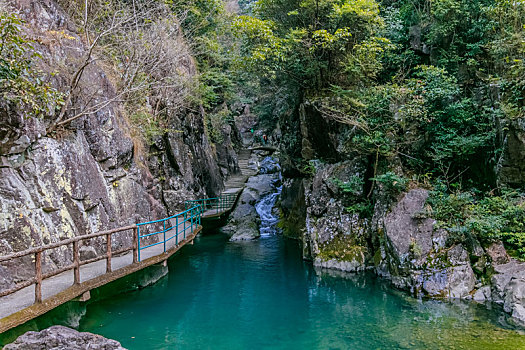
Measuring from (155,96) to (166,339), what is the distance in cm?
1075

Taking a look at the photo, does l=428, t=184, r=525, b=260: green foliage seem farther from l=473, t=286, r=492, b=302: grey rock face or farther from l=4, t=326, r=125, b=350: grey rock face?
l=4, t=326, r=125, b=350: grey rock face

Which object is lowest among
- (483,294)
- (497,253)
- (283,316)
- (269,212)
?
(283,316)

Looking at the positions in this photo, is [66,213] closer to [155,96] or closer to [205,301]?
[205,301]

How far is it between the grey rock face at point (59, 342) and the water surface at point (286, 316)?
8.65ft

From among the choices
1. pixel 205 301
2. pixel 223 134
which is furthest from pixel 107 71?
pixel 223 134

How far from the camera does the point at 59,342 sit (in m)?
4.71

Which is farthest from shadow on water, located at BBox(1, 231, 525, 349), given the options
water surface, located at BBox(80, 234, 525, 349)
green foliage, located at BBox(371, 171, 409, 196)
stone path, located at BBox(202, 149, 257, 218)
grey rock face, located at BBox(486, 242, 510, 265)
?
stone path, located at BBox(202, 149, 257, 218)

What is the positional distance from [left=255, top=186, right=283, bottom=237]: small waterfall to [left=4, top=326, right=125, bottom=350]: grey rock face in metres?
14.5

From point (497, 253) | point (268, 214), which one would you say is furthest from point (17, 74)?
point (268, 214)

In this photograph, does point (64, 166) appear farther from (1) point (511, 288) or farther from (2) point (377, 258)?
(1) point (511, 288)

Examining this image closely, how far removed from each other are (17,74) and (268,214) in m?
16.1

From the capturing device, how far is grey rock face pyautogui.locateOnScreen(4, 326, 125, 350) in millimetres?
4641

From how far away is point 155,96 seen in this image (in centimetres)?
1557

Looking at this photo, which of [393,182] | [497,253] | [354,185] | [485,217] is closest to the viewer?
[497,253]
